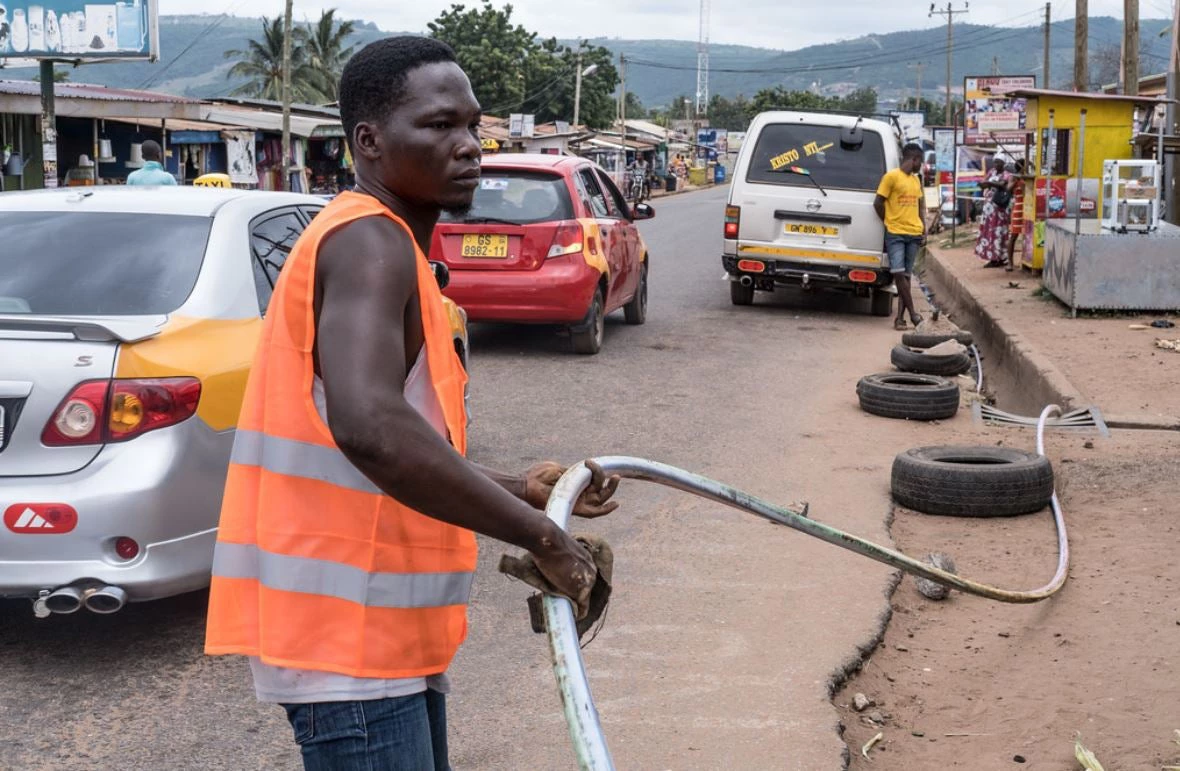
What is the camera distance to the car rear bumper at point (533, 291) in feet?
35.4

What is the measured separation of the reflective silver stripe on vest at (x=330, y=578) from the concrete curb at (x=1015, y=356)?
7829 mm

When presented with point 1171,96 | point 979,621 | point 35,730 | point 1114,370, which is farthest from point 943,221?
point 35,730

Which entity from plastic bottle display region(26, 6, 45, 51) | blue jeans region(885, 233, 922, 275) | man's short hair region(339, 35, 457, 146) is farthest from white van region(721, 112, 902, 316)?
man's short hair region(339, 35, 457, 146)

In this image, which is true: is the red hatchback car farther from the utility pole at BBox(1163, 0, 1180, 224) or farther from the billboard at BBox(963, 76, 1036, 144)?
the billboard at BBox(963, 76, 1036, 144)

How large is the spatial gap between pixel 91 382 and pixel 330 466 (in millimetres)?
2734

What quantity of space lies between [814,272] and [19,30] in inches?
529

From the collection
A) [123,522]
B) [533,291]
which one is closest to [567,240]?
[533,291]

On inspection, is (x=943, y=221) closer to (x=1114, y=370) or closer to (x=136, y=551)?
(x=1114, y=370)

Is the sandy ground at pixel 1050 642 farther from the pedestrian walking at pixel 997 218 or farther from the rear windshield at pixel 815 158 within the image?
the pedestrian walking at pixel 997 218

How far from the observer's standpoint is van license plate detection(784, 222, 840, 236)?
1433cm

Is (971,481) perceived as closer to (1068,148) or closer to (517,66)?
(1068,148)

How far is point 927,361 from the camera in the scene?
11.1 m

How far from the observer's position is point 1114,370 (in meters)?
10.8

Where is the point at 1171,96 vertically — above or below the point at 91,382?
above
